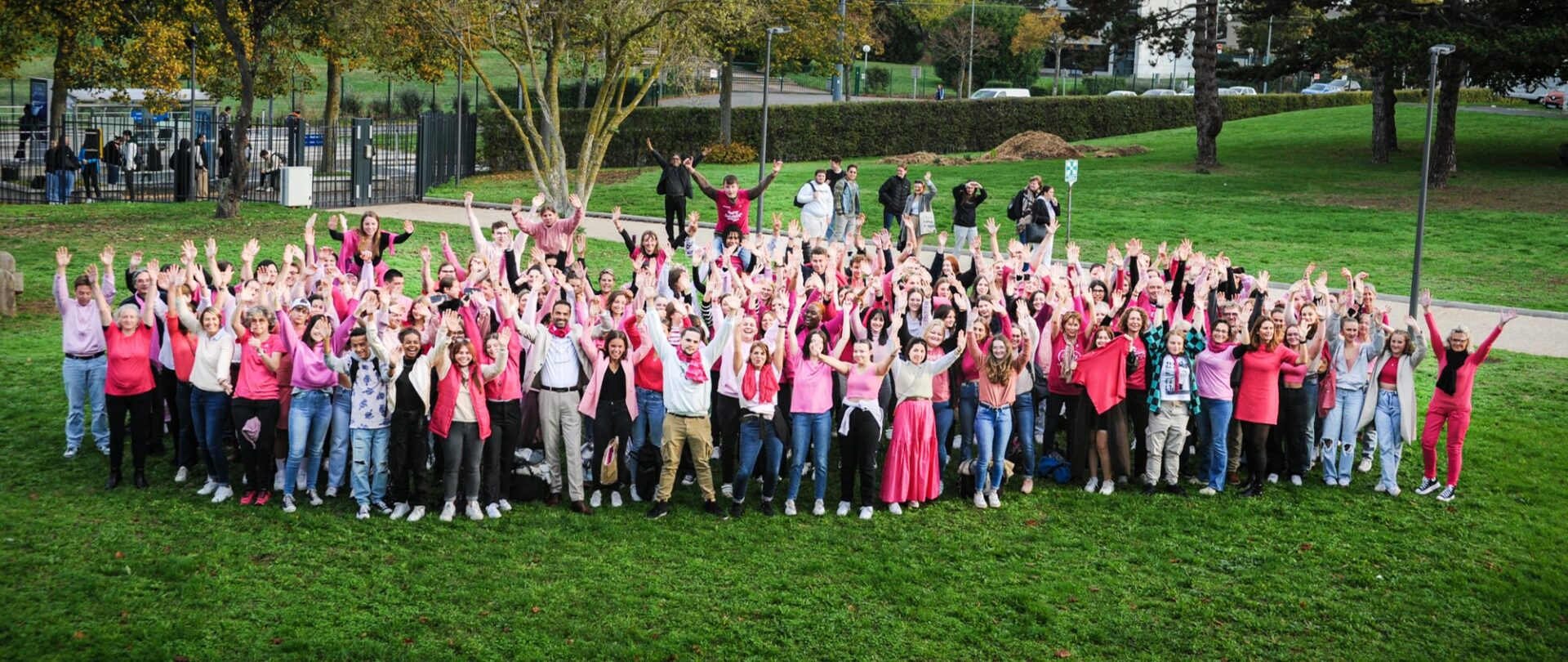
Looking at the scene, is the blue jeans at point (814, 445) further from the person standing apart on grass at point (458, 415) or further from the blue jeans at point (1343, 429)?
the blue jeans at point (1343, 429)

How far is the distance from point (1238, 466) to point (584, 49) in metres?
18.6

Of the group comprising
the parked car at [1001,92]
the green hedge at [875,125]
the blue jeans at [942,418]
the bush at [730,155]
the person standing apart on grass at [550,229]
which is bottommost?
the blue jeans at [942,418]

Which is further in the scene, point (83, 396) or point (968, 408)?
point (83, 396)

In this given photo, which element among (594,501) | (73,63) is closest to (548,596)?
(594,501)

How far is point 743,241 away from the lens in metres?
15.6

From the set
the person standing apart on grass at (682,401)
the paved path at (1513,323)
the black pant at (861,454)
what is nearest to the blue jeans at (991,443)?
the black pant at (861,454)

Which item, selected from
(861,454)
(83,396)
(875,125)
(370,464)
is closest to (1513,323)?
(861,454)

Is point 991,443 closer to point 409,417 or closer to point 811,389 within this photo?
point 811,389

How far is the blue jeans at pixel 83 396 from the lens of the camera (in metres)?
11.2

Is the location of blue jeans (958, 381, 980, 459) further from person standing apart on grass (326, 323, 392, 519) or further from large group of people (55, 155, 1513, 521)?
person standing apart on grass (326, 323, 392, 519)

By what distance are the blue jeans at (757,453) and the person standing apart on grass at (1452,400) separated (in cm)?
545

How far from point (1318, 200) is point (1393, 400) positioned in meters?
19.9

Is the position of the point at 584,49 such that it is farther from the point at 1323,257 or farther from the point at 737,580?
the point at 737,580

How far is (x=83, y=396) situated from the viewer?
37.2 feet
